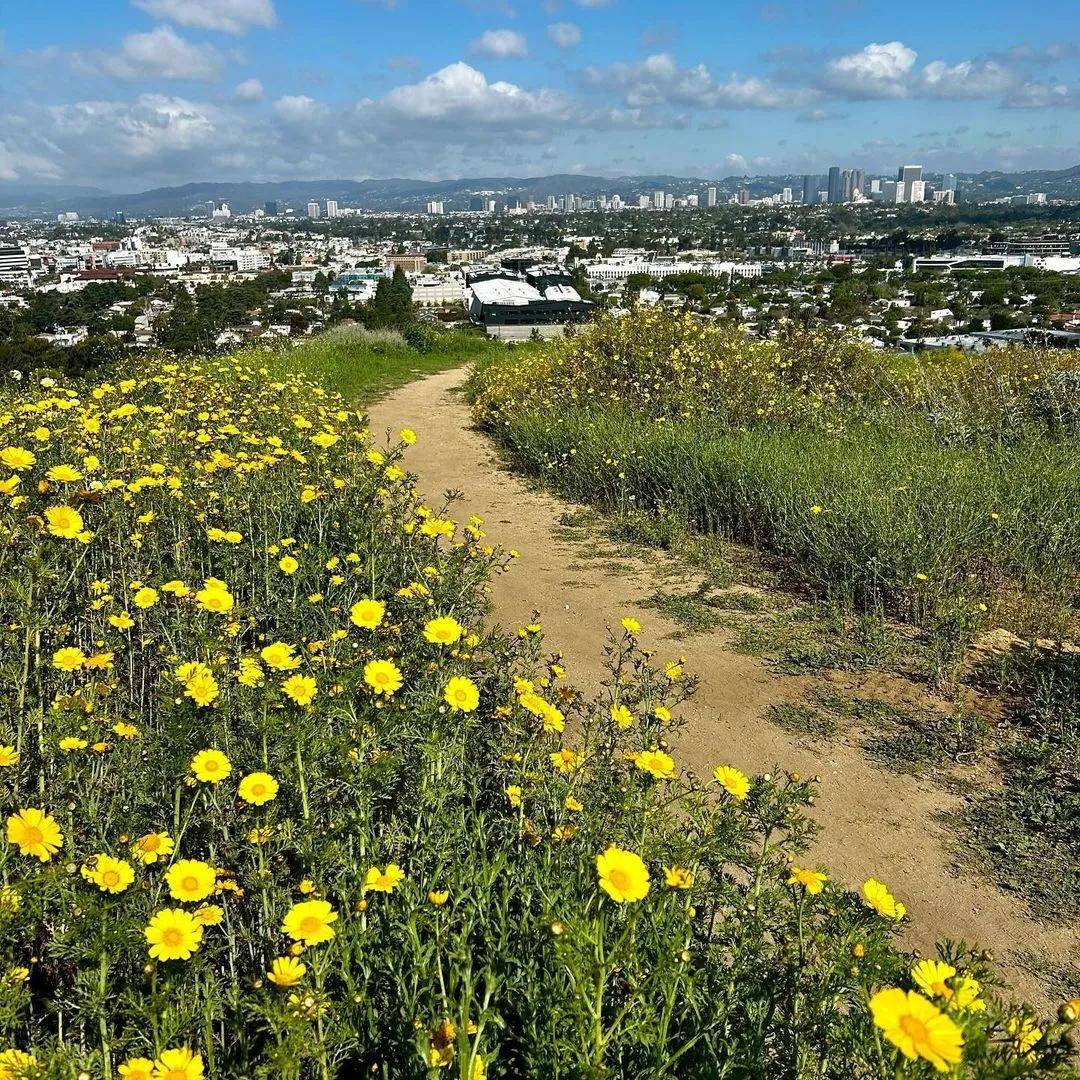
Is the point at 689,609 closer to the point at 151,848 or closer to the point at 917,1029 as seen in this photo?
the point at 151,848

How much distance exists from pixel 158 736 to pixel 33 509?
160cm

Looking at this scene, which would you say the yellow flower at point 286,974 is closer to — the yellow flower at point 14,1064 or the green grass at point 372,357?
the yellow flower at point 14,1064

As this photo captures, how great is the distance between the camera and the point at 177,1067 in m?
1.43

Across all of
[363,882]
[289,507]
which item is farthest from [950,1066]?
[289,507]

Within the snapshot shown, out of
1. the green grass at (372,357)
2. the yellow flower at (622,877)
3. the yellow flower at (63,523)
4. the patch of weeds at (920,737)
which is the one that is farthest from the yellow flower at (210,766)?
the green grass at (372,357)

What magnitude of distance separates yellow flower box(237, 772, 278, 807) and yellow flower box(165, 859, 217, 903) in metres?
0.17

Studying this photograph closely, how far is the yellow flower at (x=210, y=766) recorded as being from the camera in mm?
2001

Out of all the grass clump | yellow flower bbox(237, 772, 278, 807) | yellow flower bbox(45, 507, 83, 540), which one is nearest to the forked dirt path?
the grass clump

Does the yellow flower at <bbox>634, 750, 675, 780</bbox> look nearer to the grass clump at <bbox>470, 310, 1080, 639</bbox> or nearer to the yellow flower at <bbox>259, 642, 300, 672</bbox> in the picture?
the yellow flower at <bbox>259, 642, 300, 672</bbox>

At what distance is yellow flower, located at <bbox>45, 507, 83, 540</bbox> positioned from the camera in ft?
9.74

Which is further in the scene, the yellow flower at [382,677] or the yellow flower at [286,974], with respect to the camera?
the yellow flower at [382,677]

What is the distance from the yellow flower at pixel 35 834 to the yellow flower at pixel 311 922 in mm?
591

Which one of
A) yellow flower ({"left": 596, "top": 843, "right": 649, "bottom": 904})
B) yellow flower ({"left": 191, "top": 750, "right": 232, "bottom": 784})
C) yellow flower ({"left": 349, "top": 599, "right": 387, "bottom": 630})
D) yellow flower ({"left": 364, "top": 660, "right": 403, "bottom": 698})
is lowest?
yellow flower ({"left": 191, "top": 750, "right": 232, "bottom": 784})

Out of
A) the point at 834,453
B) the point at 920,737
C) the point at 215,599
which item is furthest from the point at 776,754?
the point at 834,453
